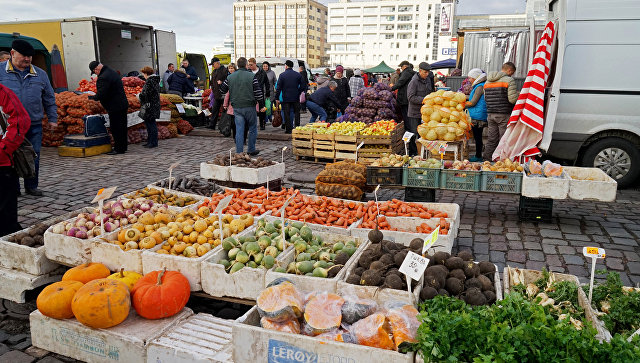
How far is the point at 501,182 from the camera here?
6488 millimetres

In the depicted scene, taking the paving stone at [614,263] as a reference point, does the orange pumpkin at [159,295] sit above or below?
above

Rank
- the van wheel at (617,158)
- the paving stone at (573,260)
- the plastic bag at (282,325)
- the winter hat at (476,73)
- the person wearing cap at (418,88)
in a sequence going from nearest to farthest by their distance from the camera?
the plastic bag at (282,325) < the paving stone at (573,260) < the van wheel at (617,158) < the winter hat at (476,73) < the person wearing cap at (418,88)

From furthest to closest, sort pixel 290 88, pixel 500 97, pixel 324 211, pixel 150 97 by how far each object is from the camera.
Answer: pixel 290 88
pixel 150 97
pixel 500 97
pixel 324 211

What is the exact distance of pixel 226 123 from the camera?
14.5m

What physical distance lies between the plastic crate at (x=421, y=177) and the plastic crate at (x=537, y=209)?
49.3 inches

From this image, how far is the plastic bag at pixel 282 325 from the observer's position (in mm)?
2918

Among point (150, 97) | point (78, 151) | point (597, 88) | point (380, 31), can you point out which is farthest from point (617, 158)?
point (380, 31)

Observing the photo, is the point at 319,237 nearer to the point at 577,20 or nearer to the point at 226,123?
the point at 577,20

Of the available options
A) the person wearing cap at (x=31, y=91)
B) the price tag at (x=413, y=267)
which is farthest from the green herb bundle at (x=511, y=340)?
the person wearing cap at (x=31, y=91)

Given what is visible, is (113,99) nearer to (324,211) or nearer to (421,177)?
(324,211)

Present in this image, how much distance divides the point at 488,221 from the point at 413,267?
4.12 meters

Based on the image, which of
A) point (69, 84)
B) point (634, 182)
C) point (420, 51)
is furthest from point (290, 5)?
point (634, 182)

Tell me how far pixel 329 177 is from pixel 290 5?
459ft

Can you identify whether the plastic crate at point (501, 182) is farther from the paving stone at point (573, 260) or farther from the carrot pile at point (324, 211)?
the carrot pile at point (324, 211)
